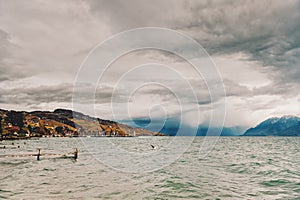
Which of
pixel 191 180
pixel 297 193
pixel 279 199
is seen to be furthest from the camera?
pixel 191 180

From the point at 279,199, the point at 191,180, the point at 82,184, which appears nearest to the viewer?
the point at 279,199

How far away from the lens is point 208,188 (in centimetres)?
2870

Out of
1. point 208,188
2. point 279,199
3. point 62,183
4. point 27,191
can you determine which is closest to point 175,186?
point 208,188

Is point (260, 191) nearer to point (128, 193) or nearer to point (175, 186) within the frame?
point (175, 186)

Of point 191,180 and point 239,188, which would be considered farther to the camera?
point 191,180

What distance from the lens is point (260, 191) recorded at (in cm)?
2723

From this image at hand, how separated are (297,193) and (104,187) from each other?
65.9 ft

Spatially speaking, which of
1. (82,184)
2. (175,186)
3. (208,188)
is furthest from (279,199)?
(82,184)

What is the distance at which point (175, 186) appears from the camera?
3000 cm

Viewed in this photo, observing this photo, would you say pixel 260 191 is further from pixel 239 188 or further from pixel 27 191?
pixel 27 191

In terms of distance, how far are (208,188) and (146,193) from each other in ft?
23.1

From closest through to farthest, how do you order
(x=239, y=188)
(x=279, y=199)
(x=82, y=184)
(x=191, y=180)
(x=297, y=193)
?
(x=279, y=199) < (x=297, y=193) < (x=239, y=188) < (x=82, y=184) < (x=191, y=180)

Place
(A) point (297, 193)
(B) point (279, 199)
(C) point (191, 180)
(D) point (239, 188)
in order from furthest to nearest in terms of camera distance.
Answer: (C) point (191, 180), (D) point (239, 188), (A) point (297, 193), (B) point (279, 199)

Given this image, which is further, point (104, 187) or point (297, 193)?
point (104, 187)
